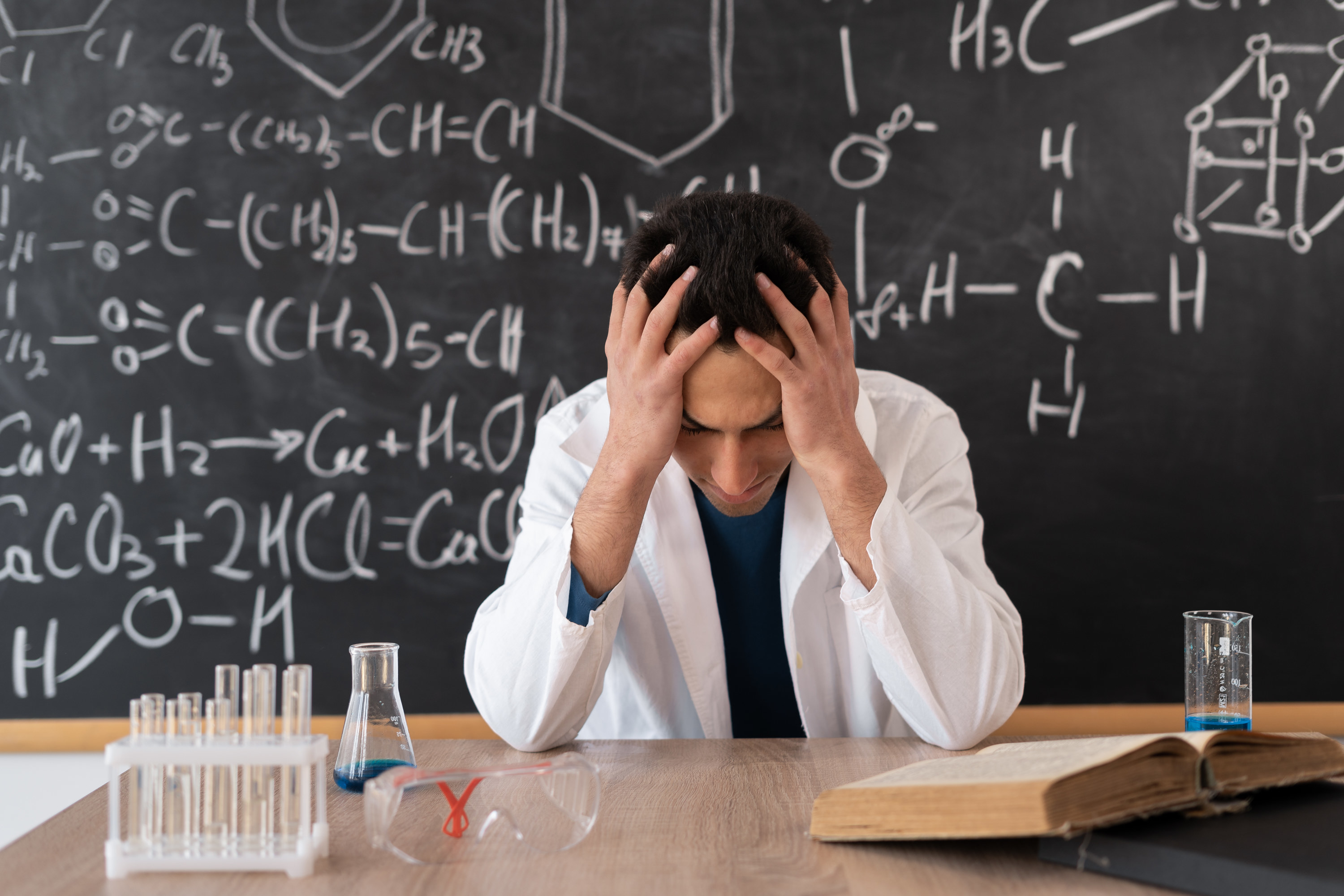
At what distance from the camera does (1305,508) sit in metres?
1.95

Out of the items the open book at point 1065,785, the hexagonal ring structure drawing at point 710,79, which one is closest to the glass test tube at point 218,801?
the open book at point 1065,785

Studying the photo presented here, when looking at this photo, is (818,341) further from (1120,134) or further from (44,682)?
(44,682)

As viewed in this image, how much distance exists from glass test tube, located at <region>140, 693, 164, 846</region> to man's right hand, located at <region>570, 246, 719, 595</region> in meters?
0.59

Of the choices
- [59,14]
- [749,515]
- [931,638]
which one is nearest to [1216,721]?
[931,638]

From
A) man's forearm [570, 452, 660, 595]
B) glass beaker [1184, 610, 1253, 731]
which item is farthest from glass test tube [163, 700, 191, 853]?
glass beaker [1184, 610, 1253, 731]

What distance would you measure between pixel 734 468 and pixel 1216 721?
0.58 meters

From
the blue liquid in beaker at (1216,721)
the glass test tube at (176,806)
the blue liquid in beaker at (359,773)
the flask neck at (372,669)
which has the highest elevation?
the flask neck at (372,669)

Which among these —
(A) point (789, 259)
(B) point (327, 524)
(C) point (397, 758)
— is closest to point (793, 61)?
(A) point (789, 259)

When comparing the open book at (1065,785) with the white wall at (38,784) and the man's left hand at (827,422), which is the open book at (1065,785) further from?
the white wall at (38,784)

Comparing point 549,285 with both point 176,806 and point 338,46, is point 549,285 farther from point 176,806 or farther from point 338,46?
point 176,806

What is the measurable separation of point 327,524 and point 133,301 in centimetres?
62

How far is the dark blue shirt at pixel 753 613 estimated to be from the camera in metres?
1.50

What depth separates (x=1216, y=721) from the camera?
3.15 feet

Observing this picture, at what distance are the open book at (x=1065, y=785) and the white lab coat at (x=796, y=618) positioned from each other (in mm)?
356
